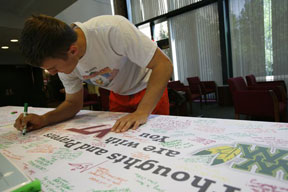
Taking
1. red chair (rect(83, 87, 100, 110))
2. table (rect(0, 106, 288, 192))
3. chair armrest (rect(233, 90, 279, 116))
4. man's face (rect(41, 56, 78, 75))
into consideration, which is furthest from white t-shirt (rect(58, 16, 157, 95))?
red chair (rect(83, 87, 100, 110))

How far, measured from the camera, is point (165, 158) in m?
0.44

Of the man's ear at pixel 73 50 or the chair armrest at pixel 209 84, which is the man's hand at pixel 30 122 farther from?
the chair armrest at pixel 209 84

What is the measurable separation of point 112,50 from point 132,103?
0.36m

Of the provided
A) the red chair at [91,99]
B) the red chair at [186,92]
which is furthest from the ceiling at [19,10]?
the red chair at [186,92]

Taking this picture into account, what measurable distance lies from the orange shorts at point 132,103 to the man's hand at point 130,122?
327mm

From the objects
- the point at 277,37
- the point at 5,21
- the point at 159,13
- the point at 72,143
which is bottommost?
the point at 72,143

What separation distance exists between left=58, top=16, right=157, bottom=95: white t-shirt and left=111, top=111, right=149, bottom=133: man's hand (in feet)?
0.82

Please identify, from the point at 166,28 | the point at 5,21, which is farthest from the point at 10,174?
the point at 166,28

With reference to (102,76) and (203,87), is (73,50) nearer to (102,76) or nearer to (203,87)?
(102,76)

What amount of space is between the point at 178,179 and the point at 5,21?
144 inches

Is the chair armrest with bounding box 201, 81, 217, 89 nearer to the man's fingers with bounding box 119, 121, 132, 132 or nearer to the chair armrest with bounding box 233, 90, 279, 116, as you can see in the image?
the chair armrest with bounding box 233, 90, 279, 116

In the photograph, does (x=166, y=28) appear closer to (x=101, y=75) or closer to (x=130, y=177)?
(x=101, y=75)

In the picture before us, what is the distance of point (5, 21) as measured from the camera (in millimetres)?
2957

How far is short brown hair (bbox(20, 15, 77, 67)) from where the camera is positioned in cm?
67
